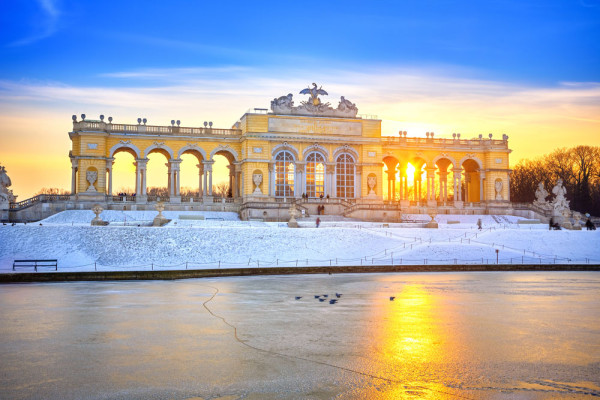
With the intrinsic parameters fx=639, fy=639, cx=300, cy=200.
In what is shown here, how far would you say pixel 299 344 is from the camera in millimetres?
15672

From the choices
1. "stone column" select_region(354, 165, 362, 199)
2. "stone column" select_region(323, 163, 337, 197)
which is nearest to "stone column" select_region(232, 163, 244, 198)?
"stone column" select_region(323, 163, 337, 197)

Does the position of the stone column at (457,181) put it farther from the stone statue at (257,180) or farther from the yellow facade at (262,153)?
the stone statue at (257,180)

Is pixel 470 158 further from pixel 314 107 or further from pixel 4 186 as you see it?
pixel 4 186

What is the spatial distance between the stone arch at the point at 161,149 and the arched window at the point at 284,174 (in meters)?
11.4

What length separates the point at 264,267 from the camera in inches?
1399

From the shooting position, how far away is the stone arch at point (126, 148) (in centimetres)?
6650

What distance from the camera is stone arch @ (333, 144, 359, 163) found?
69.7 m

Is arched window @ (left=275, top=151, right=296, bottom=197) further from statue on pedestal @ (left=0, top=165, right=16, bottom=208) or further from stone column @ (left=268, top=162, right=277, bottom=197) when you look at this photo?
statue on pedestal @ (left=0, top=165, right=16, bottom=208)

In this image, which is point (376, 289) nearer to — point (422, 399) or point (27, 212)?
point (422, 399)

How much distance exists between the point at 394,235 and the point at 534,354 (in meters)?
34.1

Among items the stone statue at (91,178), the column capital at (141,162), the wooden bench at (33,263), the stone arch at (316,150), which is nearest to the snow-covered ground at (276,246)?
the wooden bench at (33,263)

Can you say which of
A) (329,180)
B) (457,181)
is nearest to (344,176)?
(329,180)

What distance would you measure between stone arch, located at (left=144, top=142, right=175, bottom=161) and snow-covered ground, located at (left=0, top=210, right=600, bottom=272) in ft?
76.0

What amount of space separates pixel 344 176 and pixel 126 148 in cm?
2356
